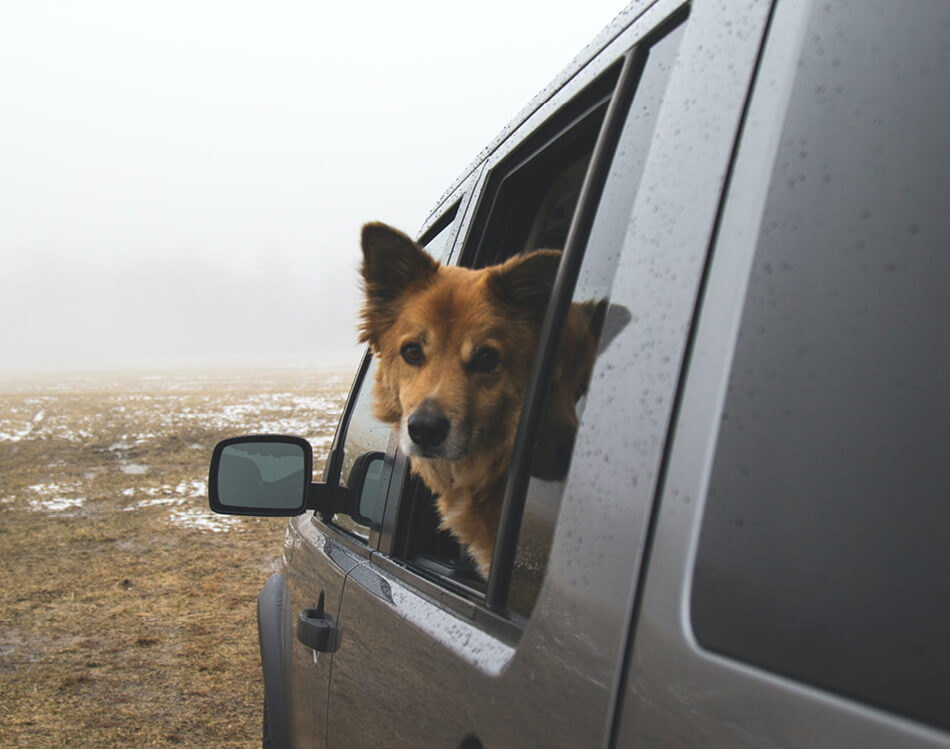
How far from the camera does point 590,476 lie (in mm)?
1007

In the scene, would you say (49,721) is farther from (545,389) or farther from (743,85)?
(743,85)

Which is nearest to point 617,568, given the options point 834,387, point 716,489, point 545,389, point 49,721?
point 716,489

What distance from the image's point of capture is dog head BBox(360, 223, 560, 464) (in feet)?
6.98

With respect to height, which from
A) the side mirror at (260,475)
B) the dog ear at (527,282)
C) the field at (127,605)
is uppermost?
the dog ear at (527,282)

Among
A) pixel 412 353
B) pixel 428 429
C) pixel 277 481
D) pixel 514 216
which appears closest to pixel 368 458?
pixel 277 481

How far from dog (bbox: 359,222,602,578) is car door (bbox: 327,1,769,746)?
0.84 feet

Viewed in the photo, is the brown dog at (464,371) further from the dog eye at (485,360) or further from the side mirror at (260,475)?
the side mirror at (260,475)

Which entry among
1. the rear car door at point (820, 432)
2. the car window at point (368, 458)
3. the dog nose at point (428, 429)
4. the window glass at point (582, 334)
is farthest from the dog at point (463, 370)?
the rear car door at point (820, 432)

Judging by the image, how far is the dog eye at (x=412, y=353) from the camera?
2492 mm

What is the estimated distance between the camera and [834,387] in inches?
28.7

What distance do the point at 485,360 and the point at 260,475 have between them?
1.30 meters

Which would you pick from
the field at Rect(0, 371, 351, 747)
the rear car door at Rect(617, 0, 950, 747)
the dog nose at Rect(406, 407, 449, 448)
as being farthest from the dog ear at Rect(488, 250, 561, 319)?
the field at Rect(0, 371, 351, 747)

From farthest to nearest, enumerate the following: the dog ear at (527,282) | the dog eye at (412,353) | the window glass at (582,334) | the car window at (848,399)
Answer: the dog eye at (412,353) < the dog ear at (527,282) < the window glass at (582,334) < the car window at (848,399)

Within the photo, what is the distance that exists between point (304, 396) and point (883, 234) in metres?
37.2
